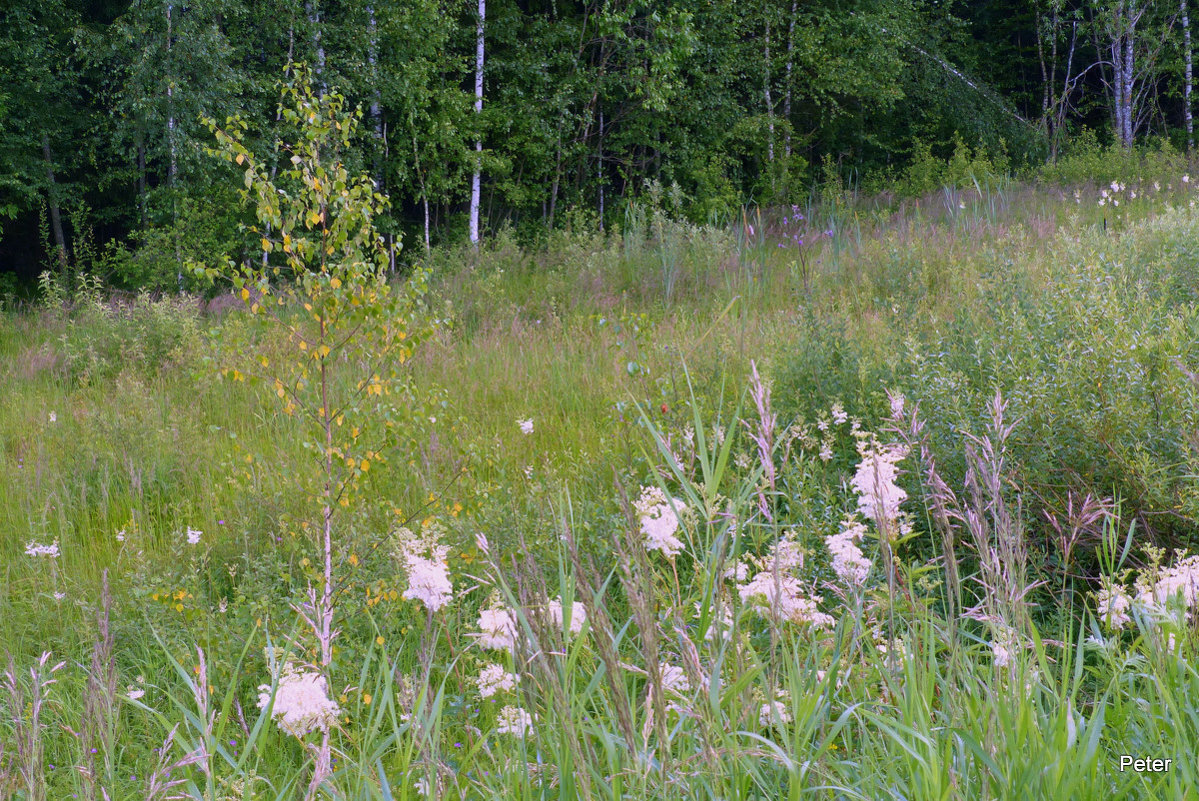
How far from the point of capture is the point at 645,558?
3.96 feet

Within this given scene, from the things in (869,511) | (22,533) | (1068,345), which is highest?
(1068,345)

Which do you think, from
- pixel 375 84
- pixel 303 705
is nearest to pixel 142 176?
pixel 375 84

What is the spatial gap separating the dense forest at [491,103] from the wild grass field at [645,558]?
716cm

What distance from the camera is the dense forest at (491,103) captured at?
12.4 m

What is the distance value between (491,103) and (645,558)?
15.2 m

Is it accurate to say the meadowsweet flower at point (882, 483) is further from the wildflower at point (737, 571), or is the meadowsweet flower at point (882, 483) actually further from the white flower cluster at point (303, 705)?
the white flower cluster at point (303, 705)

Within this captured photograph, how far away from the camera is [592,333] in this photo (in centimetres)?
613

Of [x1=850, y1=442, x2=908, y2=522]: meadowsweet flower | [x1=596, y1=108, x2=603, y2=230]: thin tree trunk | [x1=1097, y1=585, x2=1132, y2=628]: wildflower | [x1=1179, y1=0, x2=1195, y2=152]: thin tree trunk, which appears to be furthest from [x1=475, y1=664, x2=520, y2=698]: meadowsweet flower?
[x1=1179, y1=0, x2=1195, y2=152]: thin tree trunk

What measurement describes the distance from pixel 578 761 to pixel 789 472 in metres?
1.73

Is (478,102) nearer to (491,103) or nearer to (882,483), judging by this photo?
(491,103)

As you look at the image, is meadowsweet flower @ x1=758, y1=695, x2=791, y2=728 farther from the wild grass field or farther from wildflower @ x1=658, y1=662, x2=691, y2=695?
wildflower @ x1=658, y1=662, x2=691, y2=695

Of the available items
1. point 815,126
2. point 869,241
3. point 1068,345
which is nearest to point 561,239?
point 869,241

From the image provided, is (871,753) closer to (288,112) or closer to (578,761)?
(578,761)

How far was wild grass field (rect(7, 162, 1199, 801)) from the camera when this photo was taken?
3.91 feet
